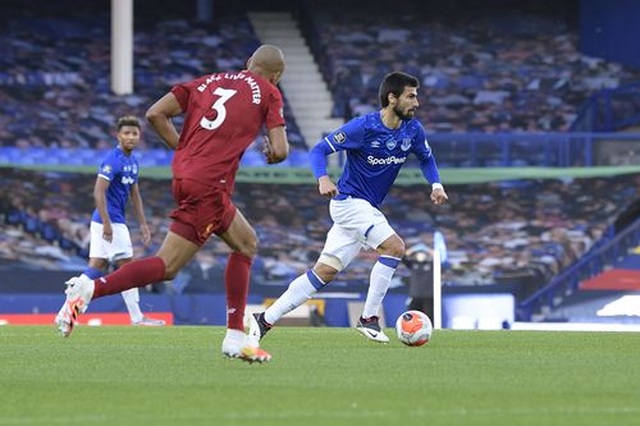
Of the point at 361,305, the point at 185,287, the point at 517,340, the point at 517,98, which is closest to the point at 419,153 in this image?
the point at 517,340

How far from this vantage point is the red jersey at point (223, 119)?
36.3 ft

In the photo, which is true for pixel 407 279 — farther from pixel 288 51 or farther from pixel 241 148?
pixel 241 148

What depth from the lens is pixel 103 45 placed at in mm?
36875

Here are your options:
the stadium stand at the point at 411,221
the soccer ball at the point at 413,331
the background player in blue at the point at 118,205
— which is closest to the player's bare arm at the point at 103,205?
the background player in blue at the point at 118,205

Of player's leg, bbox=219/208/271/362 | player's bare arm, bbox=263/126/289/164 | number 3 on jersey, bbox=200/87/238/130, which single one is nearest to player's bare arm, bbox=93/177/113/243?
player's leg, bbox=219/208/271/362

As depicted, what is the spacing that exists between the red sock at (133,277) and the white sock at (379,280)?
3.75m

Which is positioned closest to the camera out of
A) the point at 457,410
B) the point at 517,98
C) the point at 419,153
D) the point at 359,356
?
the point at 457,410

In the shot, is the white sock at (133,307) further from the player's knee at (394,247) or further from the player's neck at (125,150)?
the player's knee at (394,247)

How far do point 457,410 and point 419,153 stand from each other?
621 cm

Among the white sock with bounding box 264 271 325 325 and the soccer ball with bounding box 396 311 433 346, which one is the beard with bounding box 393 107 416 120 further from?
the soccer ball with bounding box 396 311 433 346

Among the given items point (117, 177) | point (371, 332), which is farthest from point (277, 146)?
point (117, 177)

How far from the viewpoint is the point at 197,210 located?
35.8ft

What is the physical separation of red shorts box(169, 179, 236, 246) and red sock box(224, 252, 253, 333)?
1.34ft

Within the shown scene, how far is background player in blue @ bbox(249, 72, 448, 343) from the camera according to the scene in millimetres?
14094
